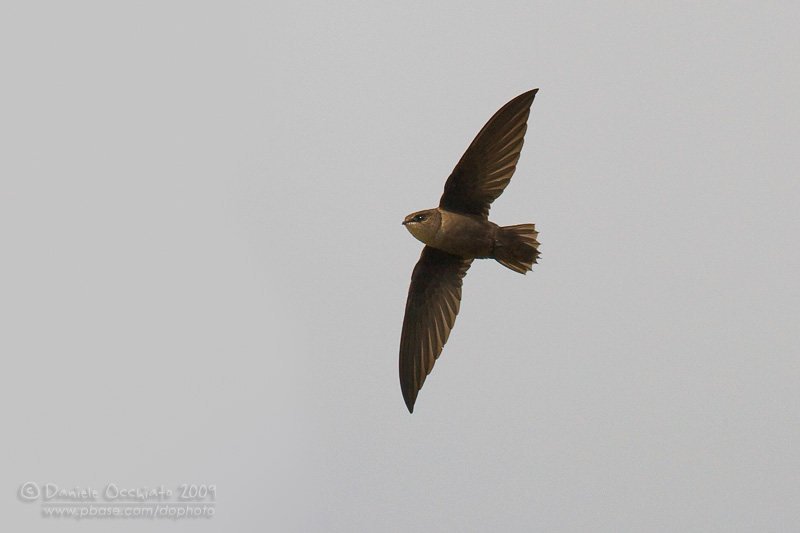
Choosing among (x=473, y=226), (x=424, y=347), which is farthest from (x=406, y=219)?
(x=424, y=347)

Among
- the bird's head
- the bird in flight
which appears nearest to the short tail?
the bird in flight

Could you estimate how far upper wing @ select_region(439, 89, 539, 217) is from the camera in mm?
8203

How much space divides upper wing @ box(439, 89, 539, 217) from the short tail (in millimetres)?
235

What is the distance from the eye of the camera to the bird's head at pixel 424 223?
8398 millimetres

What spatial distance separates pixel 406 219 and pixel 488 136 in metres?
0.78

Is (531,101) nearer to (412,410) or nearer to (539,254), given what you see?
(539,254)

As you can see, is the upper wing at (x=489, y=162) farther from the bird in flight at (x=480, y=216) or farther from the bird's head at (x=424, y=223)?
the bird's head at (x=424, y=223)

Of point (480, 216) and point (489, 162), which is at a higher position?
point (489, 162)

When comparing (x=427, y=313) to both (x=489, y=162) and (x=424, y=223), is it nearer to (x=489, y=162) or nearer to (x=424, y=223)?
(x=424, y=223)

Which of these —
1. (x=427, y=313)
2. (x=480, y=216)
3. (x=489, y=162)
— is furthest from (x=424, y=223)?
(x=427, y=313)

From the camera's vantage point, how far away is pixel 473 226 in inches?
332

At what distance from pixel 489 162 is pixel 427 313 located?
49.2 inches

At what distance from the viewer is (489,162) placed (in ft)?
27.6

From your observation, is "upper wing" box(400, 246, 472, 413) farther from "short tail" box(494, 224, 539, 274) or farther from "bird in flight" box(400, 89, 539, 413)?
"short tail" box(494, 224, 539, 274)
